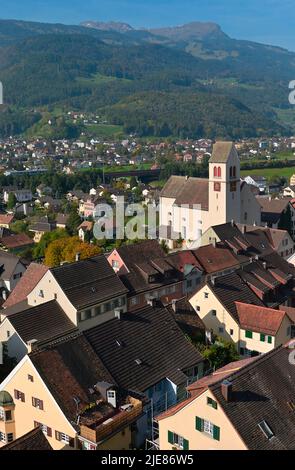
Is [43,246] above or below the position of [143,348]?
below

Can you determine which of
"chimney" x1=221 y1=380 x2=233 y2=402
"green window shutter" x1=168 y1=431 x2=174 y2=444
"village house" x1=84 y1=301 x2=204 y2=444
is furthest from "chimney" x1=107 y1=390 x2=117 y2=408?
"chimney" x1=221 y1=380 x2=233 y2=402

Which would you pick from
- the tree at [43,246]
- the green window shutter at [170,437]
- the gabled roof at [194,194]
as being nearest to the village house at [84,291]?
the green window shutter at [170,437]

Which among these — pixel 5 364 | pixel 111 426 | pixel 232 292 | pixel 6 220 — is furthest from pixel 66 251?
pixel 6 220

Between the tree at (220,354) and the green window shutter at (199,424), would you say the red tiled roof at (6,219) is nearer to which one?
the tree at (220,354)

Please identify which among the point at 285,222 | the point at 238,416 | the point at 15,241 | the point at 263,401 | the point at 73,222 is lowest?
the point at 73,222

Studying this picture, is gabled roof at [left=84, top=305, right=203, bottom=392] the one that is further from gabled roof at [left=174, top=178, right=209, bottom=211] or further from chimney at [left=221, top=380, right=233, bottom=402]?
gabled roof at [left=174, top=178, right=209, bottom=211]

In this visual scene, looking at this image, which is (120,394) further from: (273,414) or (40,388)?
(273,414)

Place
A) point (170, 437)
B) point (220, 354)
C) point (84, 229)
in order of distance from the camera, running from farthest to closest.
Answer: point (84, 229)
point (220, 354)
point (170, 437)

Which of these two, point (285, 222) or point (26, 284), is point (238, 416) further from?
point (285, 222)

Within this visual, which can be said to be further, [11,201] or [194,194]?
[11,201]
